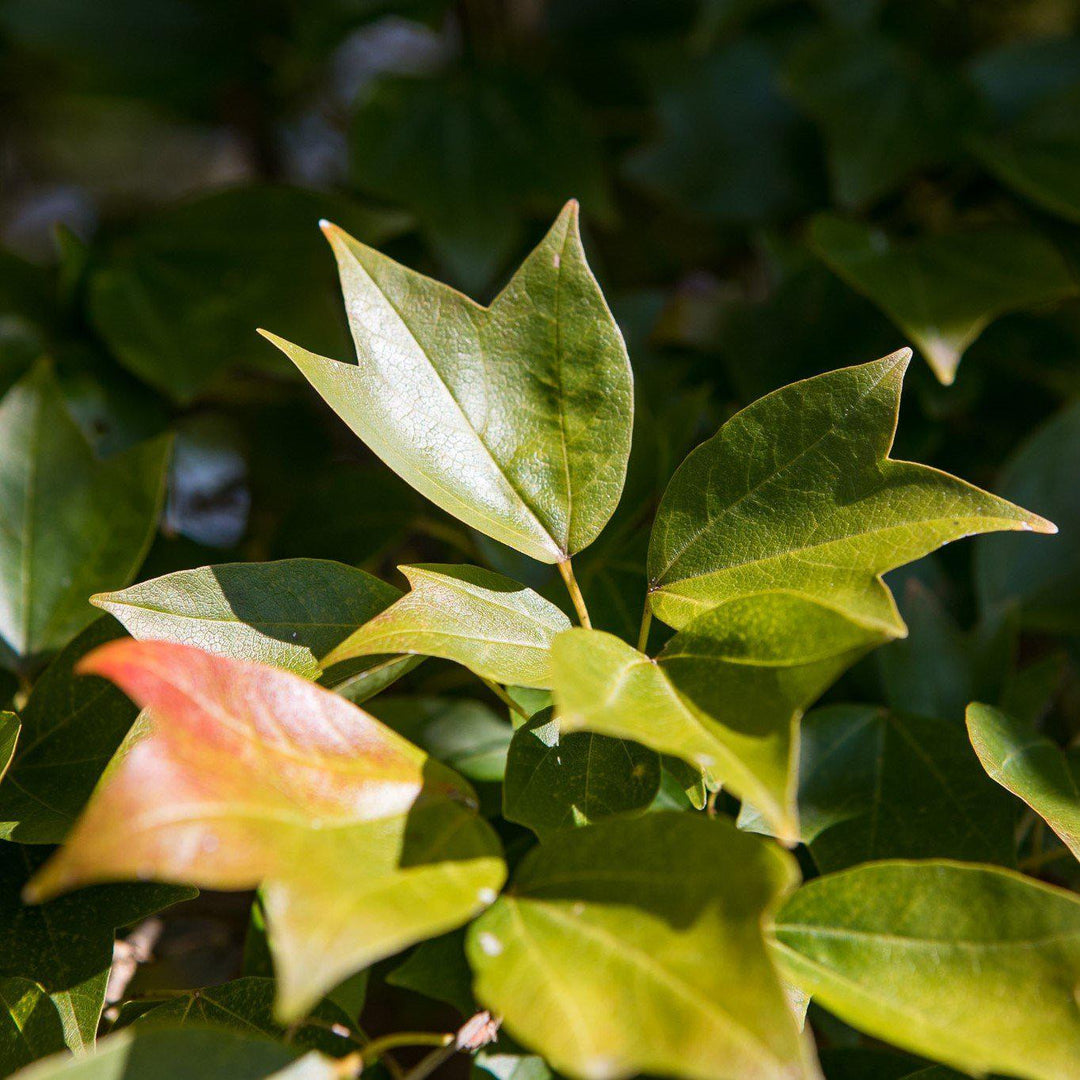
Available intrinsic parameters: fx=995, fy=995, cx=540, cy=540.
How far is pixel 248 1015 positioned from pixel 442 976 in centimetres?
9

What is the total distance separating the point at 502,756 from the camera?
0.56 m

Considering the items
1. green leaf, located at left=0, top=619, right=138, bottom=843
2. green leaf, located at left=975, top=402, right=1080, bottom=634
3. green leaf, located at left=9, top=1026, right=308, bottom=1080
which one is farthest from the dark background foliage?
green leaf, located at left=9, top=1026, right=308, bottom=1080

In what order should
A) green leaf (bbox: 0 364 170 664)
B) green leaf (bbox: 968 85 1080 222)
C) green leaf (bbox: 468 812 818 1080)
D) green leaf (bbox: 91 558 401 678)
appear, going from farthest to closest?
green leaf (bbox: 968 85 1080 222)
green leaf (bbox: 0 364 170 664)
green leaf (bbox: 91 558 401 678)
green leaf (bbox: 468 812 818 1080)

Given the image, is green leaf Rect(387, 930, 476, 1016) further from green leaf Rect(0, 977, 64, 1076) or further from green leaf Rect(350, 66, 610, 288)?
green leaf Rect(350, 66, 610, 288)

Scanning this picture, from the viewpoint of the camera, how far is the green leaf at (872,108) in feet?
2.74

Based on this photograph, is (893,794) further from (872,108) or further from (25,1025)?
(872,108)

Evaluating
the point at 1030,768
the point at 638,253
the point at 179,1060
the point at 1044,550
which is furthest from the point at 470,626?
the point at 638,253

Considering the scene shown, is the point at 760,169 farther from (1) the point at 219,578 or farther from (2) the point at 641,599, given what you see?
(1) the point at 219,578

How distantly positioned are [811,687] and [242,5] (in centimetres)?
111

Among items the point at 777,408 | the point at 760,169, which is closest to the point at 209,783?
the point at 777,408

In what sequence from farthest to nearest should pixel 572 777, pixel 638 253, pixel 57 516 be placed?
1. pixel 638 253
2. pixel 57 516
3. pixel 572 777

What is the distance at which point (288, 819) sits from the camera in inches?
12.4

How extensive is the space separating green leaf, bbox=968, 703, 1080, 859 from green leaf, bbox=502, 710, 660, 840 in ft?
0.50

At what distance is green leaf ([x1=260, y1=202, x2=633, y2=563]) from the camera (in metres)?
0.41
